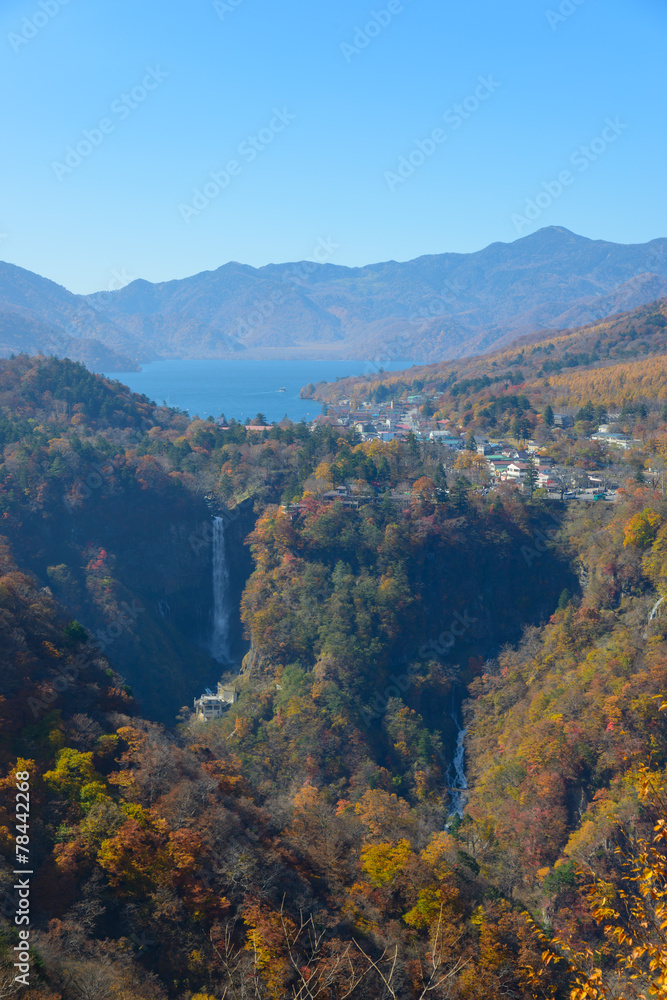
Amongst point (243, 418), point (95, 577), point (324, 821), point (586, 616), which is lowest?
point (324, 821)

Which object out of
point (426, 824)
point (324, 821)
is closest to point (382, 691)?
point (426, 824)

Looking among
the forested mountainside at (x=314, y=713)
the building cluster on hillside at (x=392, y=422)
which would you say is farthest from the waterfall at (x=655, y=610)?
the building cluster on hillside at (x=392, y=422)

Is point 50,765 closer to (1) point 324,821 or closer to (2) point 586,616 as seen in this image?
(1) point 324,821

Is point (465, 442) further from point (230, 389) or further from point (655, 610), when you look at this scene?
point (230, 389)

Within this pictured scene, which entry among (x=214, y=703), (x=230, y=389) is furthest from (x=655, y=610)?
(x=230, y=389)

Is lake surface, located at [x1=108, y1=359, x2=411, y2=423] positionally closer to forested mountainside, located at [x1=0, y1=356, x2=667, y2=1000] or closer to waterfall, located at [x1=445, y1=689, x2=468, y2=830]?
forested mountainside, located at [x1=0, y1=356, x2=667, y2=1000]

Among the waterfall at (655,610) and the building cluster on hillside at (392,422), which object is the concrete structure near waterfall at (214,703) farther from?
the building cluster on hillside at (392,422)
